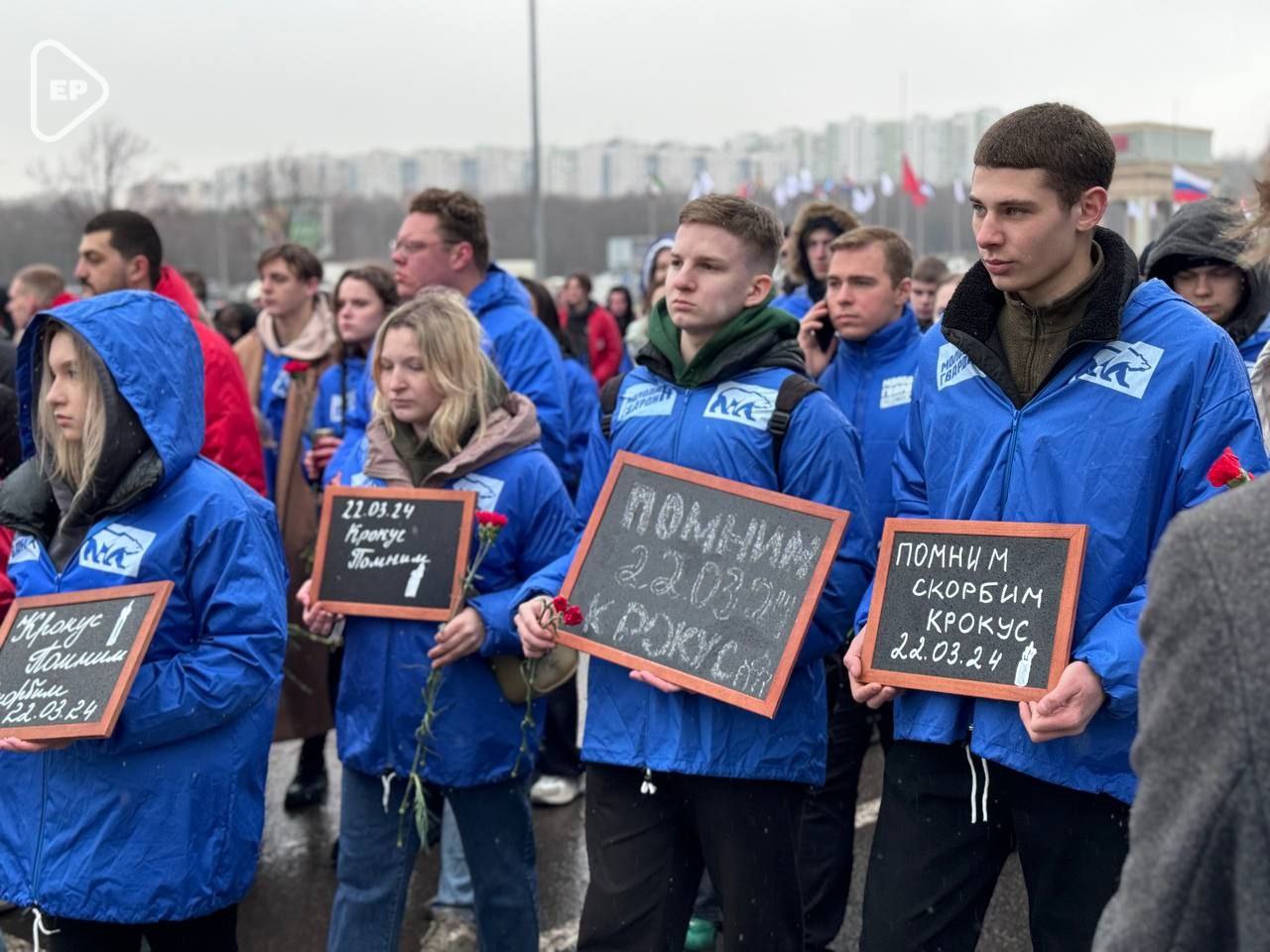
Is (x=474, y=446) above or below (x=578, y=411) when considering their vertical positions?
above

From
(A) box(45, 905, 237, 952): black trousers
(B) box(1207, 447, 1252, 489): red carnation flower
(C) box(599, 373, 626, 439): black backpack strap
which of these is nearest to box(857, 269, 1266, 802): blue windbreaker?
(B) box(1207, 447, 1252, 489): red carnation flower

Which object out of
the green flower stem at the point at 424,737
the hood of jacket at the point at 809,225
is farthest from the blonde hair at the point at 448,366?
the hood of jacket at the point at 809,225

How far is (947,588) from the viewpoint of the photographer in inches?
116

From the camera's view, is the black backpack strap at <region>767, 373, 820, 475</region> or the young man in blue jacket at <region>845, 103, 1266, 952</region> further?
the black backpack strap at <region>767, 373, 820, 475</region>

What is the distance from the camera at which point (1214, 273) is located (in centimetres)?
462

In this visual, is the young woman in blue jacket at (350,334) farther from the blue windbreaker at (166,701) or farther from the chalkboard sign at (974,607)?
the chalkboard sign at (974,607)

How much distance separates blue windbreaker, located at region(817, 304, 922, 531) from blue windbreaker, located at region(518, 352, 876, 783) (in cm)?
139

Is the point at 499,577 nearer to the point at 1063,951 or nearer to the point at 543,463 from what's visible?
the point at 543,463

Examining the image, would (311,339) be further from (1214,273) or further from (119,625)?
(1214,273)

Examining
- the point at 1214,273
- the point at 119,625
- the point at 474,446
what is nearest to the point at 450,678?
the point at 474,446

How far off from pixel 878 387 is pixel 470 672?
76.0 inches

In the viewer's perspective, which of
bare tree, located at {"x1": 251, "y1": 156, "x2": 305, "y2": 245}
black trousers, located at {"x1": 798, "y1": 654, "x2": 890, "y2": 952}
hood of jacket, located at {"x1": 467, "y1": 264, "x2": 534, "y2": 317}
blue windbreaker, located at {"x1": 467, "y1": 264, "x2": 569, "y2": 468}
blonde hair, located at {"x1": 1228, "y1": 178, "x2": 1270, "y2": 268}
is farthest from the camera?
bare tree, located at {"x1": 251, "y1": 156, "x2": 305, "y2": 245}

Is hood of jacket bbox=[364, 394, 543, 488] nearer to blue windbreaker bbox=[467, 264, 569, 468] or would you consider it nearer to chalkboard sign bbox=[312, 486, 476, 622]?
chalkboard sign bbox=[312, 486, 476, 622]

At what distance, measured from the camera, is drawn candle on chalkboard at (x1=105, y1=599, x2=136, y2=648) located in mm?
3273
